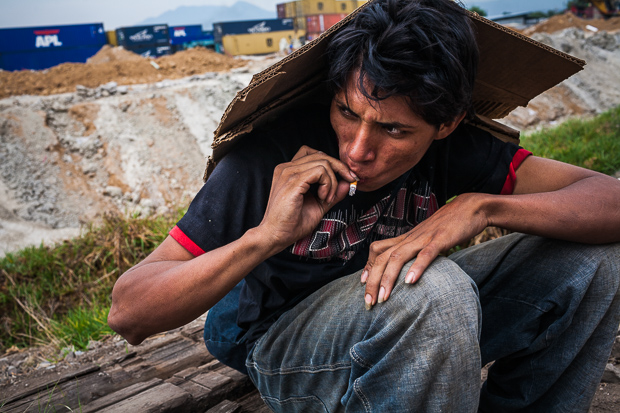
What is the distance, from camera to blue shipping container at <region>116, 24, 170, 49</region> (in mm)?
16219

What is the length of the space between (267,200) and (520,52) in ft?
3.18

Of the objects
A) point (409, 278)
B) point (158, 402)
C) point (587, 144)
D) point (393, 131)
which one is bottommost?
point (587, 144)

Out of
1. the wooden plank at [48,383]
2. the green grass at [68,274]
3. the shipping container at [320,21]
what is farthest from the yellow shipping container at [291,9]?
the wooden plank at [48,383]

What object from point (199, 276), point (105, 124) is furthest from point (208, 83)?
A: point (199, 276)

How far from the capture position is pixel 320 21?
1775cm

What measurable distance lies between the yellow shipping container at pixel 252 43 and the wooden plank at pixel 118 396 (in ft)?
55.1

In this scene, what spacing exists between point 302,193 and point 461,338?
54 cm

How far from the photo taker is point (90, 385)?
2.08 meters

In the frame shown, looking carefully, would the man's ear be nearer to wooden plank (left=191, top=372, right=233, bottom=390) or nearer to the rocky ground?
wooden plank (left=191, top=372, right=233, bottom=390)

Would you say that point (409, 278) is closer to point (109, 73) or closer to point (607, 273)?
point (607, 273)

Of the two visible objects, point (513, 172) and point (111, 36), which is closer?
point (513, 172)

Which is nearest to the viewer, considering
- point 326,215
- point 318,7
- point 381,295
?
point 381,295

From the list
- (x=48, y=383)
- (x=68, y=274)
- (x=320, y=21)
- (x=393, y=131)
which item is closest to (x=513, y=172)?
(x=393, y=131)

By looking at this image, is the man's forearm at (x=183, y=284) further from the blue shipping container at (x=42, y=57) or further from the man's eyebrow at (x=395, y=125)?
the blue shipping container at (x=42, y=57)
